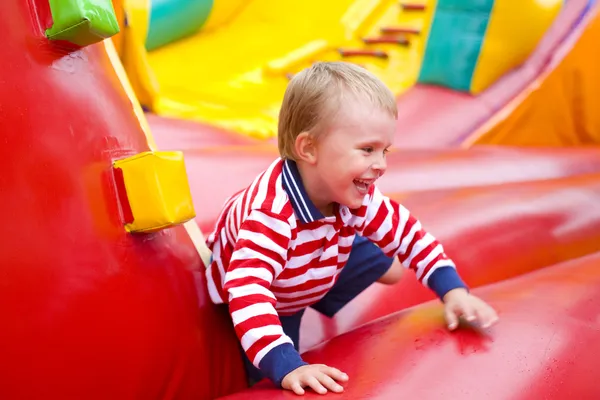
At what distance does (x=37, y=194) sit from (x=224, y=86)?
56.6 inches

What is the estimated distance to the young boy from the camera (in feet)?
2.79

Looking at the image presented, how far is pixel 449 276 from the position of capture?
1013 mm

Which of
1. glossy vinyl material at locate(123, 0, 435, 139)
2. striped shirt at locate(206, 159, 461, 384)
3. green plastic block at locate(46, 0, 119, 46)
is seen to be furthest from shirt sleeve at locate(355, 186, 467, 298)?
glossy vinyl material at locate(123, 0, 435, 139)

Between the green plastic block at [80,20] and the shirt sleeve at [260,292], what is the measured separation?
10.5 inches

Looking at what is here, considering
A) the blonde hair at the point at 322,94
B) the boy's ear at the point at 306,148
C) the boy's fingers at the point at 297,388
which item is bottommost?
the boy's fingers at the point at 297,388

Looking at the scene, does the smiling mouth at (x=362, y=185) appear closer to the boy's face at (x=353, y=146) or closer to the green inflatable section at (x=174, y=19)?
the boy's face at (x=353, y=146)

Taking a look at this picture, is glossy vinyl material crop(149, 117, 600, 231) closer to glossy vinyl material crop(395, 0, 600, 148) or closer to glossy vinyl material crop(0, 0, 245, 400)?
glossy vinyl material crop(395, 0, 600, 148)

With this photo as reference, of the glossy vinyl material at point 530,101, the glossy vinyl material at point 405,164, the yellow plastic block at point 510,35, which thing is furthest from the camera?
the yellow plastic block at point 510,35

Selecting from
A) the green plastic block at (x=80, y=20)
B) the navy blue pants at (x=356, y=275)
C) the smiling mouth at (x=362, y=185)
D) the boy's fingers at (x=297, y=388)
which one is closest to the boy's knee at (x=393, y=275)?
the navy blue pants at (x=356, y=275)

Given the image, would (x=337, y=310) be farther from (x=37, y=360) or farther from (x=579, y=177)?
(x=579, y=177)

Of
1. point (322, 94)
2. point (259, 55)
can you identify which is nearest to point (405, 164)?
point (322, 94)

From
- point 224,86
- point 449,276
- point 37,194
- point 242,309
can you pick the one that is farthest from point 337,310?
point 224,86

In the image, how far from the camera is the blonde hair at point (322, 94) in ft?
2.89

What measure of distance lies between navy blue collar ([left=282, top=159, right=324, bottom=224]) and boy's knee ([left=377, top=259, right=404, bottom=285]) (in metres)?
0.25
